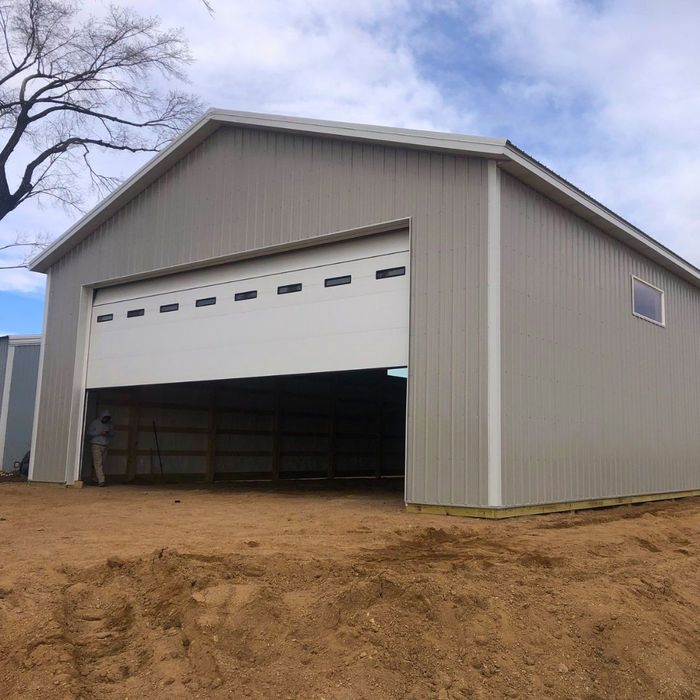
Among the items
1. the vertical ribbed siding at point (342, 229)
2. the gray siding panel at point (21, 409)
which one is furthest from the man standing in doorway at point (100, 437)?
Answer: the gray siding panel at point (21, 409)

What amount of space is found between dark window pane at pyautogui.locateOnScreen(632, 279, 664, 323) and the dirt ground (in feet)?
22.5

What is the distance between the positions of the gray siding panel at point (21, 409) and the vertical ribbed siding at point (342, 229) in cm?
464

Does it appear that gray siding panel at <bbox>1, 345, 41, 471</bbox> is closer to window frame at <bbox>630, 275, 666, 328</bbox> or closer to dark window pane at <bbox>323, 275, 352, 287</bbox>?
dark window pane at <bbox>323, 275, 352, 287</bbox>

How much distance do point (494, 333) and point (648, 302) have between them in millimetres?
6049

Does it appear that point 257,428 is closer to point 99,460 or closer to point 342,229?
point 99,460

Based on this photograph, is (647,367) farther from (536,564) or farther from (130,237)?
(130,237)

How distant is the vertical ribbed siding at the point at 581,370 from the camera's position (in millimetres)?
9688

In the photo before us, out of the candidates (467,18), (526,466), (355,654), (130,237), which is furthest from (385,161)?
(355,654)

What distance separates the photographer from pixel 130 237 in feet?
47.2

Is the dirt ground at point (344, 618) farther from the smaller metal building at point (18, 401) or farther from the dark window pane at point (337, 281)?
the smaller metal building at point (18, 401)

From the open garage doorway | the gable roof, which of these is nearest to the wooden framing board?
the gable roof

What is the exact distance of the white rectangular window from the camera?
1323cm

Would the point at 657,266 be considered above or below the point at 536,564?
above

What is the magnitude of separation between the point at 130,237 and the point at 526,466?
919 cm
